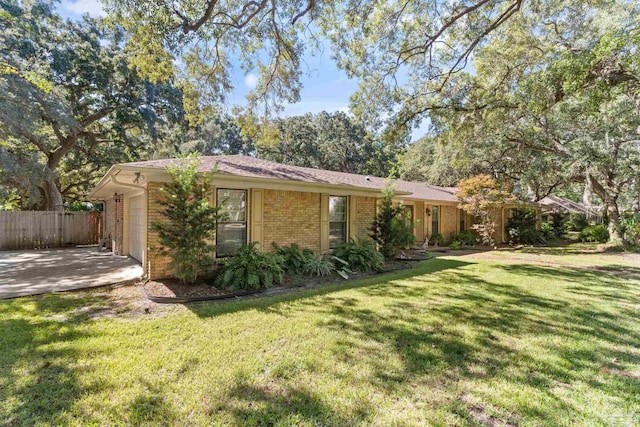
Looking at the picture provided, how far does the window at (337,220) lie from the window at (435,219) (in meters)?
7.74

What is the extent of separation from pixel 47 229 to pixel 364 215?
14.6 metres

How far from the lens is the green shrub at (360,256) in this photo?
29.3ft

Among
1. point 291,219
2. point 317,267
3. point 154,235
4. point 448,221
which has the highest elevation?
point 291,219

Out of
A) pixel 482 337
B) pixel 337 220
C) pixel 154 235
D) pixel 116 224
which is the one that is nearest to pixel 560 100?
pixel 337 220

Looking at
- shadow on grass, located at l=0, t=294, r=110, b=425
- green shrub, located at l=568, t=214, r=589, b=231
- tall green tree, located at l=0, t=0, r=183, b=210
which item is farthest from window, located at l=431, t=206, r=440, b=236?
green shrub, located at l=568, t=214, r=589, b=231

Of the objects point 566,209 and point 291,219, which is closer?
point 291,219

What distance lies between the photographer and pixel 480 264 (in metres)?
10.4

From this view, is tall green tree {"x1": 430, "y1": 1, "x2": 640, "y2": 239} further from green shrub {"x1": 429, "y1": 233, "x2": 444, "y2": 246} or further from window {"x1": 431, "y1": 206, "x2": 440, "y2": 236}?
green shrub {"x1": 429, "y1": 233, "x2": 444, "y2": 246}

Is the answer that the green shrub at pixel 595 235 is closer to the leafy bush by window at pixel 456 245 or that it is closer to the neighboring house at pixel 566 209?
the neighboring house at pixel 566 209

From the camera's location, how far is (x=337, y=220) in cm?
1030

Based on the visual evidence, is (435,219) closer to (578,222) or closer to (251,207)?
(251,207)

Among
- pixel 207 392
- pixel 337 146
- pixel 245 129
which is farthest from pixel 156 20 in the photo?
pixel 337 146

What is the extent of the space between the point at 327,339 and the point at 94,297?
16.3ft

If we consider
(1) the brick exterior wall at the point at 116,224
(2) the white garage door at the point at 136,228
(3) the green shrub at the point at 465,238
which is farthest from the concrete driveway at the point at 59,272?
(3) the green shrub at the point at 465,238
